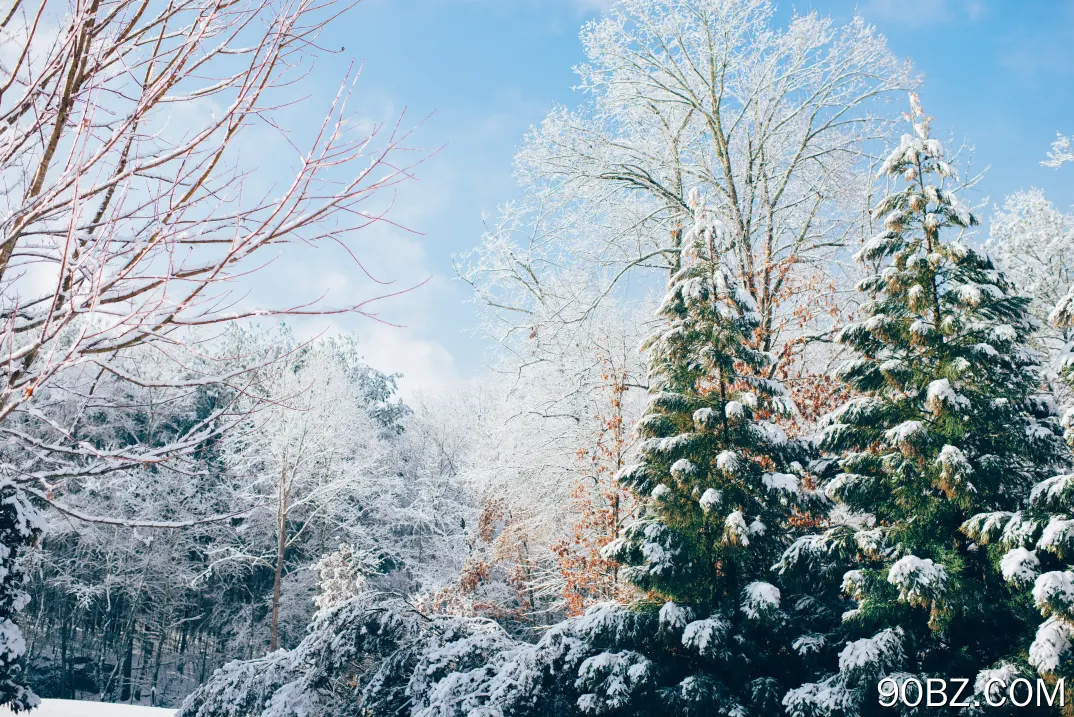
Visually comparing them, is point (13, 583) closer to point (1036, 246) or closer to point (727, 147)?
point (727, 147)

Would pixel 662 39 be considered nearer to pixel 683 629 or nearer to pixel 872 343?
pixel 872 343

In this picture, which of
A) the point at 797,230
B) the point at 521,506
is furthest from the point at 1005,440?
the point at 521,506

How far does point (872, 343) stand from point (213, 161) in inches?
300

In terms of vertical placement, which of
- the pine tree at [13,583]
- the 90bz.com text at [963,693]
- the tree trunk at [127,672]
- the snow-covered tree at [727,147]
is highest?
the snow-covered tree at [727,147]

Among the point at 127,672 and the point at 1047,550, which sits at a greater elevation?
the point at 1047,550

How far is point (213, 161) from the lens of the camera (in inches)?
108

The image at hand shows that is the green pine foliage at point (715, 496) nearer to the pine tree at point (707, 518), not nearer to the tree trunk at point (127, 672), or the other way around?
the pine tree at point (707, 518)

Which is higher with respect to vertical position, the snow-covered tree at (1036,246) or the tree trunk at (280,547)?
the snow-covered tree at (1036,246)

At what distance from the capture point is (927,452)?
730 cm

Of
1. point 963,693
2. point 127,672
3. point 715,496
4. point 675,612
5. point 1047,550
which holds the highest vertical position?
point 715,496

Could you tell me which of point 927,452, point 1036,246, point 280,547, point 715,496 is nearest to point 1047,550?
point 927,452

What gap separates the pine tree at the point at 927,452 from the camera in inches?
260

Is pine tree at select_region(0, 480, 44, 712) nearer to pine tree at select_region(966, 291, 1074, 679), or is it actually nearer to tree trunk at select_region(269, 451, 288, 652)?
pine tree at select_region(966, 291, 1074, 679)

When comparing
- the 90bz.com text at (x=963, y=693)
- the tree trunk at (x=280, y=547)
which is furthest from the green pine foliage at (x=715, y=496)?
the tree trunk at (x=280, y=547)
